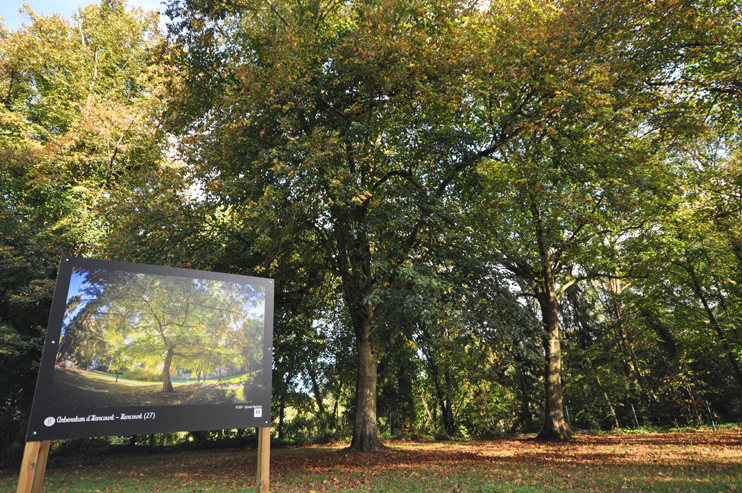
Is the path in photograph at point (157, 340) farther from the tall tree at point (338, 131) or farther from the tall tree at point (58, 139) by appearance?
the tall tree at point (58, 139)

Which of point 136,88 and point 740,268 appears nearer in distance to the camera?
point 740,268

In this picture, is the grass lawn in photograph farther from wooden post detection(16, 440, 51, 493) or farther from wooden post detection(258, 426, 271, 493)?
wooden post detection(258, 426, 271, 493)

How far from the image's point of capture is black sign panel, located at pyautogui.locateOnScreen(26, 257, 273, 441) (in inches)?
160

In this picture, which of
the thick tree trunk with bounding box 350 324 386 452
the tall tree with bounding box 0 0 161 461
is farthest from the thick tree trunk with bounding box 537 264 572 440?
the tall tree with bounding box 0 0 161 461

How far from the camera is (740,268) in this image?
52.6ft

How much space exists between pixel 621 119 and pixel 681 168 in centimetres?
862

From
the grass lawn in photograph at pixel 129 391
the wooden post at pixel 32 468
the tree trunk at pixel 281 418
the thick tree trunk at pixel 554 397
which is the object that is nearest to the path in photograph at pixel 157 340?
the grass lawn in photograph at pixel 129 391

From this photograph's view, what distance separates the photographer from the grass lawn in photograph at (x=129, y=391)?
4.05 meters

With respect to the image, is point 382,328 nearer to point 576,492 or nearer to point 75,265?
point 576,492

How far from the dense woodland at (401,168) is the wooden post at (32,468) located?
5828 millimetres

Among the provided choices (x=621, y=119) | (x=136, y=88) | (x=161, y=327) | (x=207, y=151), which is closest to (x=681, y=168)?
(x=621, y=119)

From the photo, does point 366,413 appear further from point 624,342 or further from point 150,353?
point 624,342

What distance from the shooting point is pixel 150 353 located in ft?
15.3

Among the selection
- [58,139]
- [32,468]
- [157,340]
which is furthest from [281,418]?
[32,468]
